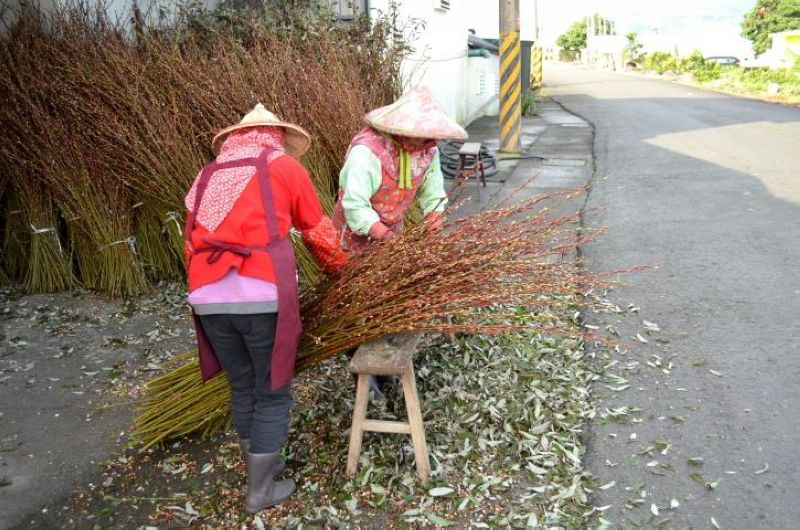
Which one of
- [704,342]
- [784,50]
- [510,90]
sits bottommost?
[704,342]

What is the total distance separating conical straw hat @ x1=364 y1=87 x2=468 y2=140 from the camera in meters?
2.93

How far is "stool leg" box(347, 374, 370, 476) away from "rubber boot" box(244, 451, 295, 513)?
0.26m

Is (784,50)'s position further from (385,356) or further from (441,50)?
(385,356)

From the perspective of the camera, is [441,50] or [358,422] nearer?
[358,422]

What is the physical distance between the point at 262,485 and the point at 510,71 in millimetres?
8716

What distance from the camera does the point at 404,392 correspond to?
2633mm

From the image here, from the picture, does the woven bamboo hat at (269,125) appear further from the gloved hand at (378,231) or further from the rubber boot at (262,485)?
the rubber boot at (262,485)

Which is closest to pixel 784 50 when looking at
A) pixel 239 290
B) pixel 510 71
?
pixel 510 71

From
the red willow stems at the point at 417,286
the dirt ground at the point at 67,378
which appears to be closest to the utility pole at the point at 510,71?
the dirt ground at the point at 67,378

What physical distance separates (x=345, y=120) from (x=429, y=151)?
2.12 metres

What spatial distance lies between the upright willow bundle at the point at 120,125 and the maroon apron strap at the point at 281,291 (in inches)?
96.4

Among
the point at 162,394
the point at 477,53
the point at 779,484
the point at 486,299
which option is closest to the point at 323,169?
the point at 162,394

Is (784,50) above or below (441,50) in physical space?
above

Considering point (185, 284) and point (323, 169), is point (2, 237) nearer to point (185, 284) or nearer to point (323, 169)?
point (185, 284)
